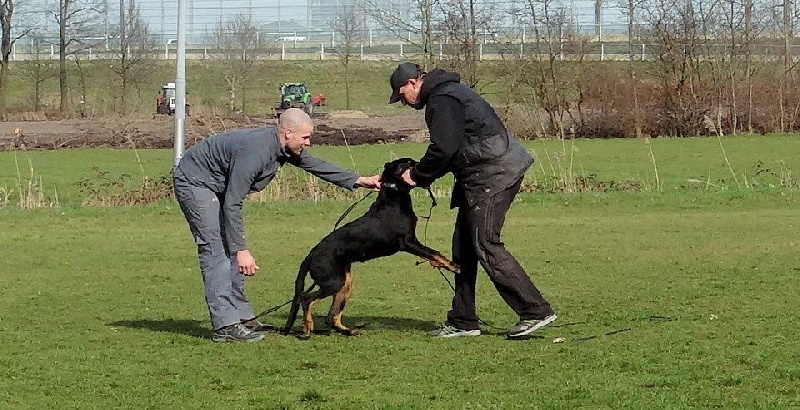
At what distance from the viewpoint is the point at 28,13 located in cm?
5881

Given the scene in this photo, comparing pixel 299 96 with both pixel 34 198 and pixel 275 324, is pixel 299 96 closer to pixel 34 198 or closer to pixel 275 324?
pixel 34 198

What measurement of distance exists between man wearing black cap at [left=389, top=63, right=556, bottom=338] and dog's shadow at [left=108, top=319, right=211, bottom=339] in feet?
6.90

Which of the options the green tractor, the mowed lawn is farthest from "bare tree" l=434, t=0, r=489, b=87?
the mowed lawn

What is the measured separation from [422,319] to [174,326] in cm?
194

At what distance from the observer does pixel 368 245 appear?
27.8 feet

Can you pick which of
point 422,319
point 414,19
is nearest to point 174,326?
point 422,319

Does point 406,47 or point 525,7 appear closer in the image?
point 525,7

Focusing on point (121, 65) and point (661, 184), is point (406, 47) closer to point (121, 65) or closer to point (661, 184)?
point (121, 65)

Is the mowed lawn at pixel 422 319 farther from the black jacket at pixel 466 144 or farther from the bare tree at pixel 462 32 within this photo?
the bare tree at pixel 462 32

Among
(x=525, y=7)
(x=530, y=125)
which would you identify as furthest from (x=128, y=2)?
(x=530, y=125)

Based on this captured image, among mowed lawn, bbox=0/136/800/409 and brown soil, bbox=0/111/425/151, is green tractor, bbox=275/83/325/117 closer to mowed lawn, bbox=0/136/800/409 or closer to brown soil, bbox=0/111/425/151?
brown soil, bbox=0/111/425/151

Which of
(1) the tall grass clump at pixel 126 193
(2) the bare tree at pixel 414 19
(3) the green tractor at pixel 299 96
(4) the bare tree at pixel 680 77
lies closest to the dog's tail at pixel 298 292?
(1) the tall grass clump at pixel 126 193

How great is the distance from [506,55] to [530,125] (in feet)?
15.7

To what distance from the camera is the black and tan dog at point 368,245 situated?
839 cm
